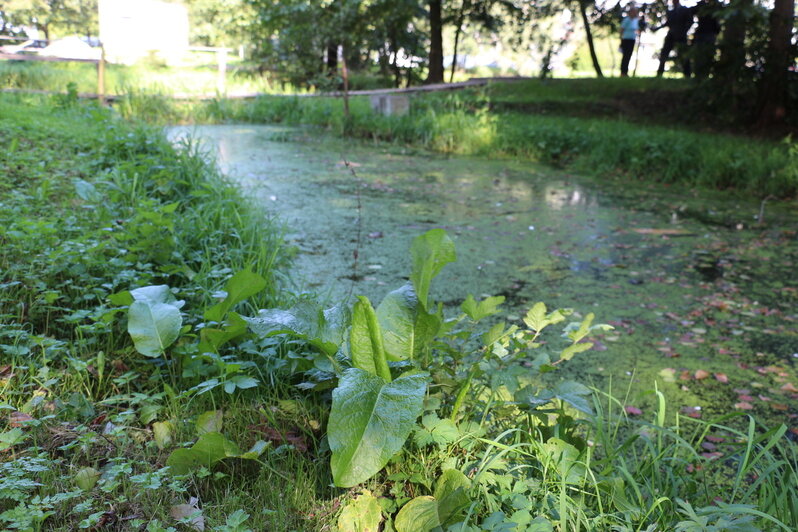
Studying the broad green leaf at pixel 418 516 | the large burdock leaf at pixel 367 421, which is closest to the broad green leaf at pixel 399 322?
the large burdock leaf at pixel 367 421

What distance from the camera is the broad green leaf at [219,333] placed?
1.53 meters

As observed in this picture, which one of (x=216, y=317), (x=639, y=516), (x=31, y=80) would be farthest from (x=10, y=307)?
(x=31, y=80)

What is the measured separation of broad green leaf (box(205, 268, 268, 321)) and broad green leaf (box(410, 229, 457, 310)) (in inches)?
15.6

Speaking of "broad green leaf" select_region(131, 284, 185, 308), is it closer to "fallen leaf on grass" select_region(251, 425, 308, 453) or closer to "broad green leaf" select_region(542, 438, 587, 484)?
"fallen leaf on grass" select_region(251, 425, 308, 453)

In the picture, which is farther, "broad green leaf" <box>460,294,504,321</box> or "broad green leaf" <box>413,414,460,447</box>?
"broad green leaf" <box>460,294,504,321</box>

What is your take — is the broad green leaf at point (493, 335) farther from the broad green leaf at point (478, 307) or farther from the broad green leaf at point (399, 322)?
the broad green leaf at point (399, 322)

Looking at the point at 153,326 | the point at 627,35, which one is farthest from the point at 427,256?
the point at 627,35

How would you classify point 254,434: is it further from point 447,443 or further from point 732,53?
point 732,53

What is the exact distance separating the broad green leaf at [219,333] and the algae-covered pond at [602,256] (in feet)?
1.89

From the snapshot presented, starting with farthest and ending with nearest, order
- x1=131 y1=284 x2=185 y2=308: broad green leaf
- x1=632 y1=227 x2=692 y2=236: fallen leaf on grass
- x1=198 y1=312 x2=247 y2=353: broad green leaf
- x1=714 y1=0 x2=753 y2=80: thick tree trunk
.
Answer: x1=714 y1=0 x2=753 y2=80: thick tree trunk
x1=632 y1=227 x2=692 y2=236: fallen leaf on grass
x1=131 y1=284 x2=185 y2=308: broad green leaf
x1=198 y1=312 x2=247 y2=353: broad green leaf

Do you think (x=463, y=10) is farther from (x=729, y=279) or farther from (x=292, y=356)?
(x=292, y=356)

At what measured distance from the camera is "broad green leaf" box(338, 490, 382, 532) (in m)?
1.18

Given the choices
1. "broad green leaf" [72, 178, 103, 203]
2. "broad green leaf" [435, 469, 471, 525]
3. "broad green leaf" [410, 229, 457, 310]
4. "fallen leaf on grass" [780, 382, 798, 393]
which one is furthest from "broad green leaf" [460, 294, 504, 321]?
"broad green leaf" [72, 178, 103, 203]

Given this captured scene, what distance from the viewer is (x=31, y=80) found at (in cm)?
893
